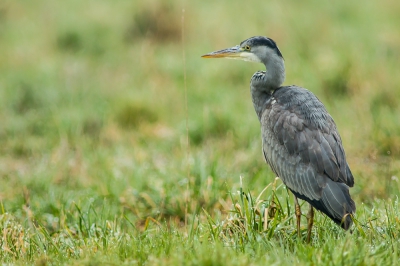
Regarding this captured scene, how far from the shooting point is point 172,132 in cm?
816

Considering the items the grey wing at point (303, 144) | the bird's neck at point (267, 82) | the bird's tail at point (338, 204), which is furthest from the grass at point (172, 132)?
the bird's neck at point (267, 82)

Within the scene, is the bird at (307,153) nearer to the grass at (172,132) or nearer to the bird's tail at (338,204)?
the bird's tail at (338,204)

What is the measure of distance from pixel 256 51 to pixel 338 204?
5.52ft

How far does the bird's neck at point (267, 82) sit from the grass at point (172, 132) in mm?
713

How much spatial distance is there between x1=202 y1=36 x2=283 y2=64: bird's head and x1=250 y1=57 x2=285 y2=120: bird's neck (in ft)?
0.19

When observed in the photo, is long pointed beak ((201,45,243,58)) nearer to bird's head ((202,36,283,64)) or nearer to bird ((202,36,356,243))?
→ bird's head ((202,36,283,64))

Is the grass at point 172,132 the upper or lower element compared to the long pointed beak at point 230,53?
lower

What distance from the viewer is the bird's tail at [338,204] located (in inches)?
169

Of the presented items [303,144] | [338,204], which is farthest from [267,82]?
[338,204]

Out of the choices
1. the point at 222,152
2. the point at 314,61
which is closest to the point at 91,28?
the point at 314,61

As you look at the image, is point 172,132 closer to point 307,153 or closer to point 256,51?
point 256,51

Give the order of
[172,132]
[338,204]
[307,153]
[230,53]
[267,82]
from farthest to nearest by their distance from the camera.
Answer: [172,132]
[230,53]
[267,82]
[307,153]
[338,204]

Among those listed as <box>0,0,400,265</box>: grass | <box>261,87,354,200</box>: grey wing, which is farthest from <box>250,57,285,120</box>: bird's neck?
<box>0,0,400,265</box>: grass

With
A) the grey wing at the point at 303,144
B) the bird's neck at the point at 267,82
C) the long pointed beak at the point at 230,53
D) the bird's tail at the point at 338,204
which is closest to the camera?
the bird's tail at the point at 338,204
